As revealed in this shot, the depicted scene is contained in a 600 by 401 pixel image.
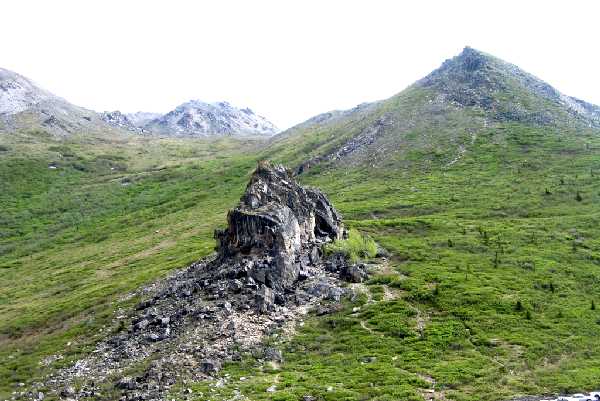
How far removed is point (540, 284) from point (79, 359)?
5111 cm

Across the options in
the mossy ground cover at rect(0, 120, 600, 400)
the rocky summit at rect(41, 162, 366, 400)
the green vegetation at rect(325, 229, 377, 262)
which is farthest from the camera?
the green vegetation at rect(325, 229, 377, 262)

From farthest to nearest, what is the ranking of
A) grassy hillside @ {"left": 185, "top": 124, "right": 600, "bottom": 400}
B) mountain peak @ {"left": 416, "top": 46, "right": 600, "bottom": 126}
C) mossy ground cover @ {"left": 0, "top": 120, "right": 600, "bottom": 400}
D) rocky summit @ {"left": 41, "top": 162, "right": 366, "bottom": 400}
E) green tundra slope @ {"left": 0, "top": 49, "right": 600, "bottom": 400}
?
mountain peak @ {"left": 416, "top": 46, "right": 600, "bottom": 126}
rocky summit @ {"left": 41, "top": 162, "right": 366, "bottom": 400}
green tundra slope @ {"left": 0, "top": 49, "right": 600, "bottom": 400}
mossy ground cover @ {"left": 0, "top": 120, "right": 600, "bottom": 400}
grassy hillside @ {"left": 185, "top": 124, "right": 600, "bottom": 400}

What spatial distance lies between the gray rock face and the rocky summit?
122 millimetres

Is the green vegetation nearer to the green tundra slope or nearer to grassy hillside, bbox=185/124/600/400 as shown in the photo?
the green tundra slope

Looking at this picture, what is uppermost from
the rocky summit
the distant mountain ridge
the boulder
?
the distant mountain ridge

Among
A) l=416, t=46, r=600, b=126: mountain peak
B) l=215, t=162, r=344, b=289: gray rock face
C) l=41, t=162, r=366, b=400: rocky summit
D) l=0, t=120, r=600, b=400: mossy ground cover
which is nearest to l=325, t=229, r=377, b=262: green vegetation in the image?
l=41, t=162, r=366, b=400: rocky summit

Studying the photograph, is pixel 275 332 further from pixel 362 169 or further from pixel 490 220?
pixel 362 169

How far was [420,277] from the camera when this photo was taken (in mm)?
64188

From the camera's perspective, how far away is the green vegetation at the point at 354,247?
219 ft

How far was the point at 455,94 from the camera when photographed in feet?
594

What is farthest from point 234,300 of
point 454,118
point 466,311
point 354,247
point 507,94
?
point 507,94

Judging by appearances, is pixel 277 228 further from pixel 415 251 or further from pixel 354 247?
pixel 415 251

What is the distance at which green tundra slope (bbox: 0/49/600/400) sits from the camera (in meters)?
43.0

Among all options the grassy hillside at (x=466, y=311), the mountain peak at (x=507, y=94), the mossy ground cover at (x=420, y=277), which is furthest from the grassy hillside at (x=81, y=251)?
the mountain peak at (x=507, y=94)
